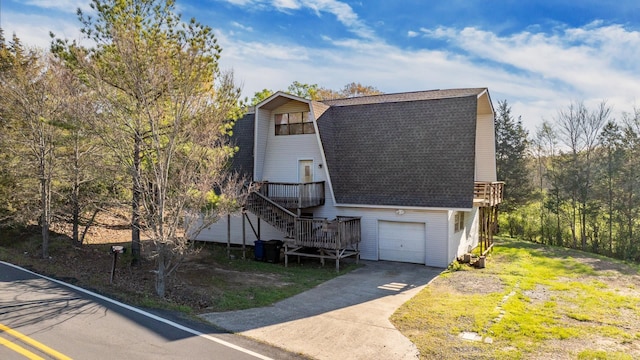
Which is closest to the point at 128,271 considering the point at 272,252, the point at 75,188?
the point at 75,188

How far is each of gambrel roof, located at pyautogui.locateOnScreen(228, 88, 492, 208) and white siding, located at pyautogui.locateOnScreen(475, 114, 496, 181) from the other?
3.46 metres

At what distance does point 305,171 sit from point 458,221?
23.6 ft


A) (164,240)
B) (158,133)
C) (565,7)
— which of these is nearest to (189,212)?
(164,240)

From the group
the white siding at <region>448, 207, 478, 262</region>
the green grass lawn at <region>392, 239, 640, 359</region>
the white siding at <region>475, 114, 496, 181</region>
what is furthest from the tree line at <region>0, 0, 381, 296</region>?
the white siding at <region>475, 114, 496, 181</region>

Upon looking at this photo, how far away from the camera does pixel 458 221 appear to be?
16.3m

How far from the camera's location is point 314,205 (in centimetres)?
1652

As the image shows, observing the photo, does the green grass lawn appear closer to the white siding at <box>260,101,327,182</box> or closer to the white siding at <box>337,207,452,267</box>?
the white siding at <box>337,207,452,267</box>

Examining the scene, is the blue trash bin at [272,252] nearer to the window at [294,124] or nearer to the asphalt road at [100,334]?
the window at [294,124]

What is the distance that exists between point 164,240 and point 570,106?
26710mm

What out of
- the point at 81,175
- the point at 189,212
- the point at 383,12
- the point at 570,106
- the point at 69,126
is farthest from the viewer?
the point at 570,106

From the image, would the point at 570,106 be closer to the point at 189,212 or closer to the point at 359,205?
the point at 359,205

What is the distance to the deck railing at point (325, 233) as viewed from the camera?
14.4m

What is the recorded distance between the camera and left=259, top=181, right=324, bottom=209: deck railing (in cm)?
1589

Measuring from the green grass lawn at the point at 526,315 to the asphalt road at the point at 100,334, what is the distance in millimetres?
3376
